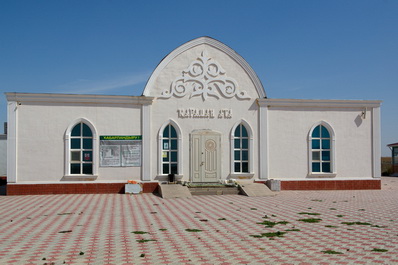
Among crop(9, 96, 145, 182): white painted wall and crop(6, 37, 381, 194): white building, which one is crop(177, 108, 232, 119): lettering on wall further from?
crop(9, 96, 145, 182): white painted wall

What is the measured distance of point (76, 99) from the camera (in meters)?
19.0

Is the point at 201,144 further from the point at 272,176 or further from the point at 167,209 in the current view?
the point at 167,209

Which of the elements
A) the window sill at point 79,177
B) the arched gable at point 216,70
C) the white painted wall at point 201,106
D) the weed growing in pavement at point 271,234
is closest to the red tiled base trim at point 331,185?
the white painted wall at point 201,106

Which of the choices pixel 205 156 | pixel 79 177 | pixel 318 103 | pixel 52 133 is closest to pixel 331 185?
pixel 318 103

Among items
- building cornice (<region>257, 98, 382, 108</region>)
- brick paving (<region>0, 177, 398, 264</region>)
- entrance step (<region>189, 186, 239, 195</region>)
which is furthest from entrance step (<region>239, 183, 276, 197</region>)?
A: building cornice (<region>257, 98, 382, 108</region>)

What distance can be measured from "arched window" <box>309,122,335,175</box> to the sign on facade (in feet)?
26.7

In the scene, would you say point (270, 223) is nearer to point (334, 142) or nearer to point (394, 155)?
point (334, 142)

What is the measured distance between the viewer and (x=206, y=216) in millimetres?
12367

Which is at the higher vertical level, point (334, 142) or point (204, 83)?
point (204, 83)

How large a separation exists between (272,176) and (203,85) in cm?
529

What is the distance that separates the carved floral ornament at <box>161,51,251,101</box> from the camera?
65.1ft

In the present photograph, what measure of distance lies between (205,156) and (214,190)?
2.02 meters

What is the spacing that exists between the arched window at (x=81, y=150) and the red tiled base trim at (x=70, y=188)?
614mm

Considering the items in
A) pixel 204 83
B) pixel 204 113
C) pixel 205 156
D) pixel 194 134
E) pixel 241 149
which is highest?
pixel 204 83
